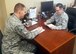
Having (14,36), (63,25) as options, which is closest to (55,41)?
(63,25)

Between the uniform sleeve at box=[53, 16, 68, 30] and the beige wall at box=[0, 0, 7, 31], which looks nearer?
the uniform sleeve at box=[53, 16, 68, 30]

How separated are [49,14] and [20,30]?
125 centimetres

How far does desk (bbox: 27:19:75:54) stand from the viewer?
1.81m

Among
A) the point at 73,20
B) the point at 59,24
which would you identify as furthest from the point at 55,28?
the point at 73,20

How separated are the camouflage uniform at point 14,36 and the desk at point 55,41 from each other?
6.4 inches

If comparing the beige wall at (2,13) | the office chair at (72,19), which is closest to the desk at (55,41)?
the office chair at (72,19)

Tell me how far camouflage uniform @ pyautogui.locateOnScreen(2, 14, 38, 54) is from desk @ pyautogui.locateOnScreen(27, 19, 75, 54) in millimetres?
163

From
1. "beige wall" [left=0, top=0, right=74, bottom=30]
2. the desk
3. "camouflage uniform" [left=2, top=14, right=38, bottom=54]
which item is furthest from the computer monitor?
"camouflage uniform" [left=2, top=14, right=38, bottom=54]

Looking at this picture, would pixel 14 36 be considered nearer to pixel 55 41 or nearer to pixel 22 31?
pixel 22 31

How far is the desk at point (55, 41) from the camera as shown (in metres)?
1.81

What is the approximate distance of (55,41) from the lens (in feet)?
6.29

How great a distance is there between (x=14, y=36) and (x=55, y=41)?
646mm

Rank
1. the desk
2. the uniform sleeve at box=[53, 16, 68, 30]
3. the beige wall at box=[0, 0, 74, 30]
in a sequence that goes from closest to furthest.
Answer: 1. the desk
2. the uniform sleeve at box=[53, 16, 68, 30]
3. the beige wall at box=[0, 0, 74, 30]

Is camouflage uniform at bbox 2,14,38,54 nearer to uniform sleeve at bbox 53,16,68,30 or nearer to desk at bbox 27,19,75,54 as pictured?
desk at bbox 27,19,75,54
